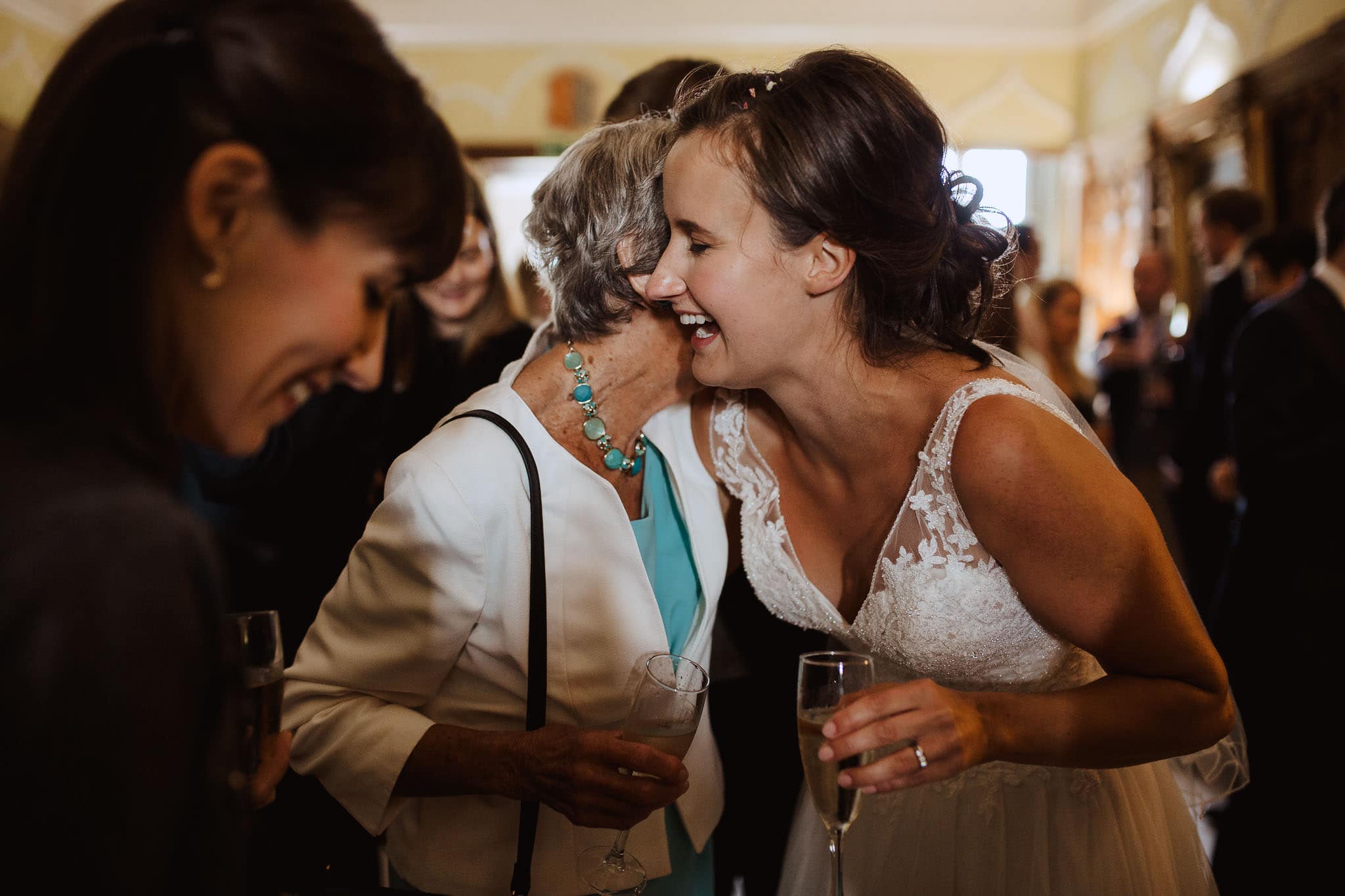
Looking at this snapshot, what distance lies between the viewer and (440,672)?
1391 millimetres

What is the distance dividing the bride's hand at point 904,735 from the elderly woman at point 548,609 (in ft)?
0.68

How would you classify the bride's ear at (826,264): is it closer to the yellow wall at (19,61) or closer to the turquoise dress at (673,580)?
the turquoise dress at (673,580)

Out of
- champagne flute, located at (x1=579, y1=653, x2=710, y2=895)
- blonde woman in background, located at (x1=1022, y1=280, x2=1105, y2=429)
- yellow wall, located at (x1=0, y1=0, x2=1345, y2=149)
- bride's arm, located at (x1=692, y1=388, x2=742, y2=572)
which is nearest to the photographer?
champagne flute, located at (x1=579, y1=653, x2=710, y2=895)

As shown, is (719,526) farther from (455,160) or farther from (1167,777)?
(455,160)

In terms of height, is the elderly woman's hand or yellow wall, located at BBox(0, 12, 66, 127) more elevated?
yellow wall, located at BBox(0, 12, 66, 127)

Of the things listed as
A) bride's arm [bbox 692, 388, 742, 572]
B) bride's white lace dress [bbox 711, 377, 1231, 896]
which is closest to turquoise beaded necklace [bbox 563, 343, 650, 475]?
bride's arm [bbox 692, 388, 742, 572]

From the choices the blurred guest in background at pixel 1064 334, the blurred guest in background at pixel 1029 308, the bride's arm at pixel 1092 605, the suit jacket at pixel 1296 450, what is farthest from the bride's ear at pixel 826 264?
the blurred guest in background at pixel 1064 334

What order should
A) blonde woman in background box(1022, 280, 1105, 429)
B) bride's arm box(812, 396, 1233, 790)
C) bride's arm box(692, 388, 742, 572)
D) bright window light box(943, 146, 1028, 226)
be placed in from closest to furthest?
1. bride's arm box(812, 396, 1233, 790)
2. bride's arm box(692, 388, 742, 572)
3. blonde woman in background box(1022, 280, 1105, 429)
4. bright window light box(943, 146, 1028, 226)

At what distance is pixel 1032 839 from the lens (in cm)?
153

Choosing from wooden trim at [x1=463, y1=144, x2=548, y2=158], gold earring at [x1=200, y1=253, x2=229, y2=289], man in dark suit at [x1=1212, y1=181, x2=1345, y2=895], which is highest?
wooden trim at [x1=463, y1=144, x2=548, y2=158]

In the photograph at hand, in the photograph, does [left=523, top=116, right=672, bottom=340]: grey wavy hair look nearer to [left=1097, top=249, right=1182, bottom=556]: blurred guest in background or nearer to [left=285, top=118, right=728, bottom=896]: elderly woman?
[left=285, top=118, right=728, bottom=896]: elderly woman

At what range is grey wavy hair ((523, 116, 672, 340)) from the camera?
5.16 feet

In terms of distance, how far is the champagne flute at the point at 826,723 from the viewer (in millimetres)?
1077

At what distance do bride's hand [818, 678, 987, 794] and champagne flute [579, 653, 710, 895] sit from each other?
169 mm
